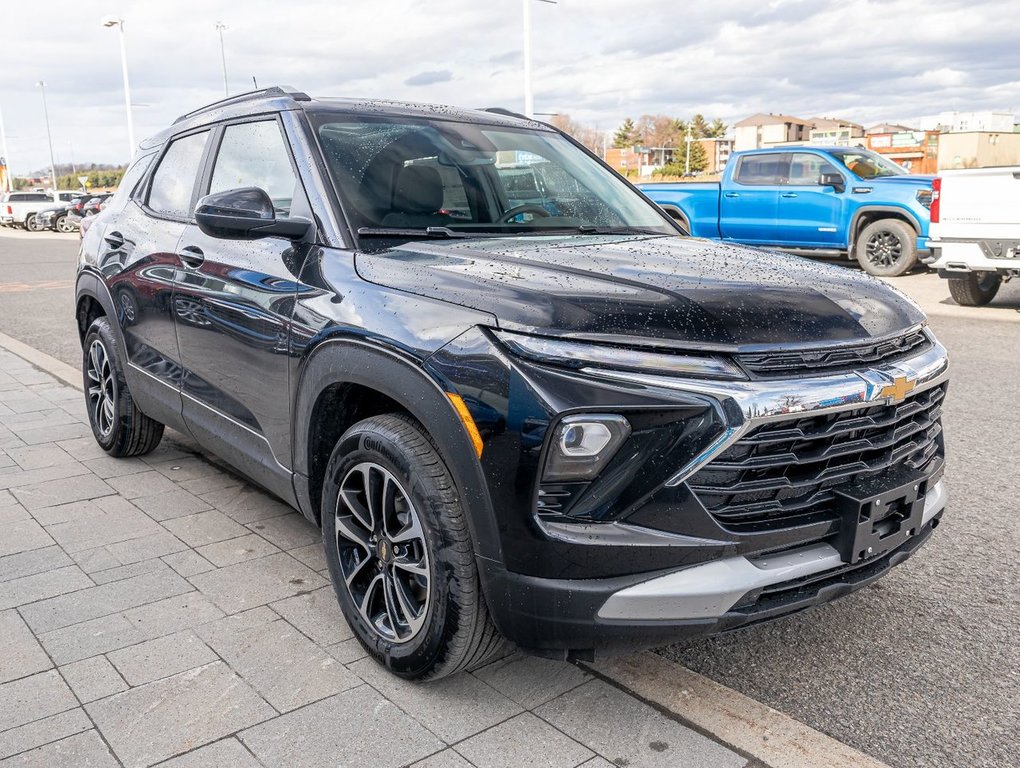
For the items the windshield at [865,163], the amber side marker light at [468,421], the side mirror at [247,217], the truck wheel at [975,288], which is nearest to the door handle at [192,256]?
the side mirror at [247,217]

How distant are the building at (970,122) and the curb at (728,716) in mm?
50625

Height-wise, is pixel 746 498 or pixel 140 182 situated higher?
pixel 140 182

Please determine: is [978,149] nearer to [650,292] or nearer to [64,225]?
[650,292]

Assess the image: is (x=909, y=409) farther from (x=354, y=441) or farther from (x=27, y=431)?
(x=27, y=431)

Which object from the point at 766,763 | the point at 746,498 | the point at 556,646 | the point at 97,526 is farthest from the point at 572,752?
the point at 97,526

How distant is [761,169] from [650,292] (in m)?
13.0

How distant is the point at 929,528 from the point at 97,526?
3.42 meters

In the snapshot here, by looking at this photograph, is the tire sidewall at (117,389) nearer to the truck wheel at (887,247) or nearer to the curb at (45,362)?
the curb at (45,362)

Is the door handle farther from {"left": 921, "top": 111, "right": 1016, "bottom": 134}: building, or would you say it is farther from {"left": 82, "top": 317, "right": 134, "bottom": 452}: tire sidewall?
{"left": 921, "top": 111, "right": 1016, "bottom": 134}: building

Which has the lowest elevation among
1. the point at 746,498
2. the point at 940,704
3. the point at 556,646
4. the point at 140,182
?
the point at 940,704

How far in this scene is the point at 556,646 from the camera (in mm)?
2373

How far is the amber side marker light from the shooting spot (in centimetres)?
234

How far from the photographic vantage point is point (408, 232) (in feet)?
10.5

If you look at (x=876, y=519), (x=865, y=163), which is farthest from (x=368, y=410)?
(x=865, y=163)
